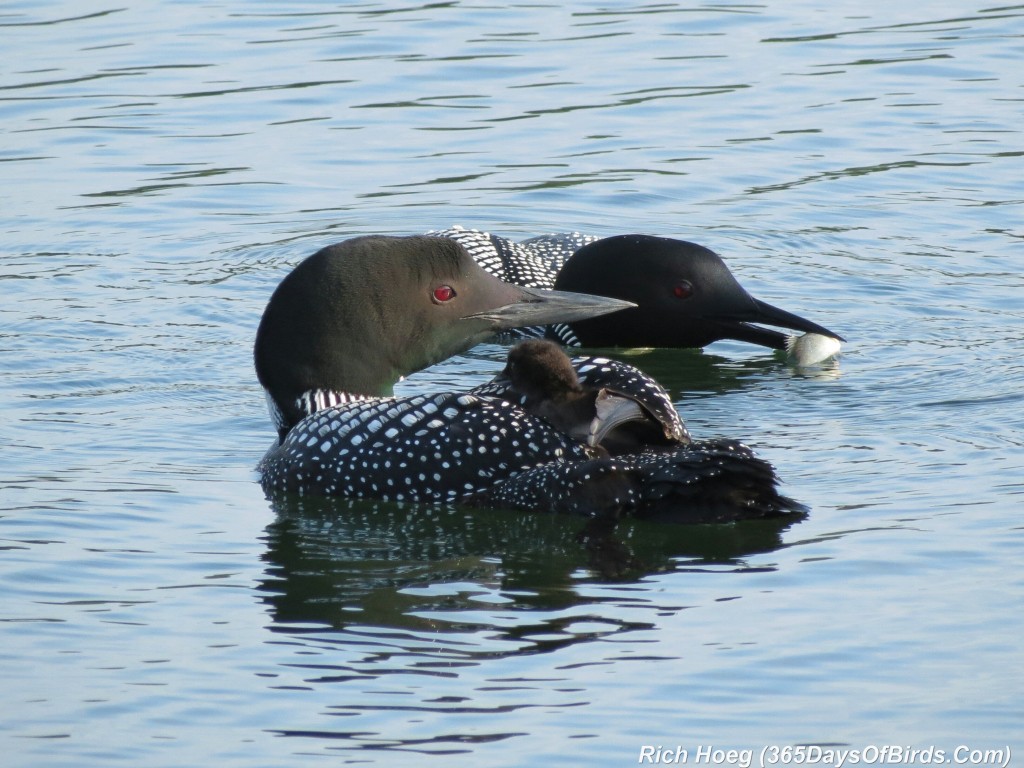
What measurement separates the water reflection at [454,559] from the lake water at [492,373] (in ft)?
0.05

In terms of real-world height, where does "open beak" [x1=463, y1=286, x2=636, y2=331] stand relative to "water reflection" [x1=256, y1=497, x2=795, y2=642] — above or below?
above

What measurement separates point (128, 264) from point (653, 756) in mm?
5274

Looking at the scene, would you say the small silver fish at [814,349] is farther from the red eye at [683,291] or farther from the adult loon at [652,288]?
the red eye at [683,291]

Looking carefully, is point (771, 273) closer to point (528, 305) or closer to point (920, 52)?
point (528, 305)

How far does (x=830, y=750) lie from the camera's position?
4.26 meters

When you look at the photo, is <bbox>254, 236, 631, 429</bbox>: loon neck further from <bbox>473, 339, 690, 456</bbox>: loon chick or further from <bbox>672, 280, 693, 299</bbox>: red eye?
<bbox>672, 280, 693, 299</bbox>: red eye

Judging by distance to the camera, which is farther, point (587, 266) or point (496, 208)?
point (496, 208)

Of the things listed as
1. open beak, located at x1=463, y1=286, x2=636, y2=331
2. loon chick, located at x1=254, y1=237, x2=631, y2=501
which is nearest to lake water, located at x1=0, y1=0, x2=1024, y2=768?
loon chick, located at x1=254, y1=237, x2=631, y2=501

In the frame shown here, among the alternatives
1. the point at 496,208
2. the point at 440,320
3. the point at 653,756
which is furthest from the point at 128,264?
the point at 653,756

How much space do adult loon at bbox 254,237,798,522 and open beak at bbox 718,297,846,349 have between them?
4.50 ft

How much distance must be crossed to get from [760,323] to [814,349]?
49cm

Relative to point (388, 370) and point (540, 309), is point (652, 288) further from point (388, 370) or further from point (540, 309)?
point (388, 370)

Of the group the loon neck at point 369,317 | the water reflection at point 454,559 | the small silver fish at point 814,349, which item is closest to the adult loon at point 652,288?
the small silver fish at point 814,349

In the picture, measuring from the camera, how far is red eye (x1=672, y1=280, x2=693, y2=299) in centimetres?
824
